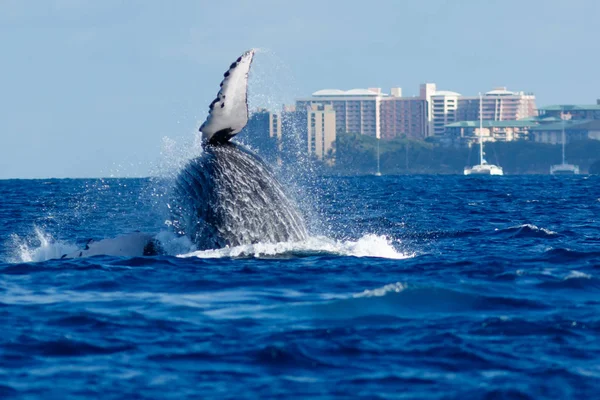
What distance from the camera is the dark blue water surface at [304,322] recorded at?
6957 mm

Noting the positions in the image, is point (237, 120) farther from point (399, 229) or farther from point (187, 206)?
point (399, 229)

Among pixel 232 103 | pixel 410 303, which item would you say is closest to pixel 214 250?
pixel 232 103

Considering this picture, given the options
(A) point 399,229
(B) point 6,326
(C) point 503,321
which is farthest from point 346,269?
(A) point 399,229

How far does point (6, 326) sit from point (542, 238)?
10.3 meters

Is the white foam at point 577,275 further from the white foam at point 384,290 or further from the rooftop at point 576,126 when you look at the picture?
the rooftop at point 576,126

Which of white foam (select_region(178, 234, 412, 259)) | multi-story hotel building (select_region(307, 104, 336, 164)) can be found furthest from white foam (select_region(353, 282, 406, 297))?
multi-story hotel building (select_region(307, 104, 336, 164))

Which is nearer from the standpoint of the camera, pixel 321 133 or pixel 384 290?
pixel 384 290

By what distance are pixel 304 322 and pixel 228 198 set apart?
3.11 metres

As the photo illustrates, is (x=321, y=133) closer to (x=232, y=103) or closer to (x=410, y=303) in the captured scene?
(x=232, y=103)

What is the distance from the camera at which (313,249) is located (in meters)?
12.9

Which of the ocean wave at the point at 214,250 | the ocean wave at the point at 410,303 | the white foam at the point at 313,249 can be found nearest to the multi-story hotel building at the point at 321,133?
the white foam at the point at 313,249

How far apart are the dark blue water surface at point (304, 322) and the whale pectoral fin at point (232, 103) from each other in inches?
59.5

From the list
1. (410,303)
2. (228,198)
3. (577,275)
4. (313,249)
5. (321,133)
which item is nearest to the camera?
(410,303)

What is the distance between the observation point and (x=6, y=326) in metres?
8.70
